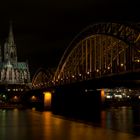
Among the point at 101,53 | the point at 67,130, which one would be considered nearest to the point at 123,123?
the point at 67,130

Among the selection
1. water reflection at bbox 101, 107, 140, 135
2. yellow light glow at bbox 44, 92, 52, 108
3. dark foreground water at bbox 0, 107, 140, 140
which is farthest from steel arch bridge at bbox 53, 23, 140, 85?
dark foreground water at bbox 0, 107, 140, 140

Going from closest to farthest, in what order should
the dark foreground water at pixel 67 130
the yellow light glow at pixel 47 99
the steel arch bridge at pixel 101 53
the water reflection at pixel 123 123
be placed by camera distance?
1. the dark foreground water at pixel 67 130
2. the water reflection at pixel 123 123
3. the steel arch bridge at pixel 101 53
4. the yellow light glow at pixel 47 99

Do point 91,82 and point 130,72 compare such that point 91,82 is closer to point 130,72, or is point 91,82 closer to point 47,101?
point 130,72

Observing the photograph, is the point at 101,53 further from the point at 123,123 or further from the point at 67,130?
the point at 67,130

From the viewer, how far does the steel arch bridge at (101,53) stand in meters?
87.4

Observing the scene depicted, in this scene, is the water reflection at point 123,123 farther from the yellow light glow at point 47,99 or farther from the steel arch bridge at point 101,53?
the yellow light glow at point 47,99

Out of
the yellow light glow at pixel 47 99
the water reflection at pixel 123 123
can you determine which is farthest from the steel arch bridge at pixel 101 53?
the water reflection at pixel 123 123

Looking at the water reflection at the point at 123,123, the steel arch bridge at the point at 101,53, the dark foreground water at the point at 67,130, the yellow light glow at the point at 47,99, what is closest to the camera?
the dark foreground water at the point at 67,130

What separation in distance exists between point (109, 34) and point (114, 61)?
7.98 meters

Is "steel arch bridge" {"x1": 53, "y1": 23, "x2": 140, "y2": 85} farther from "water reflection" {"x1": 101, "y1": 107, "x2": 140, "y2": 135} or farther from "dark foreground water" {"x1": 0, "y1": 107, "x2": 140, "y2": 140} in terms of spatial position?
"dark foreground water" {"x1": 0, "y1": 107, "x2": 140, "y2": 140}

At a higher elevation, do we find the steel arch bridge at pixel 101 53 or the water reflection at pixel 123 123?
the steel arch bridge at pixel 101 53

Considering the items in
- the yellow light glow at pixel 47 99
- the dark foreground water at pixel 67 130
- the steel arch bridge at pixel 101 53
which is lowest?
the dark foreground water at pixel 67 130

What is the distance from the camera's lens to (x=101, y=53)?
116 meters

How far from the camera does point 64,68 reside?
142250 millimetres
